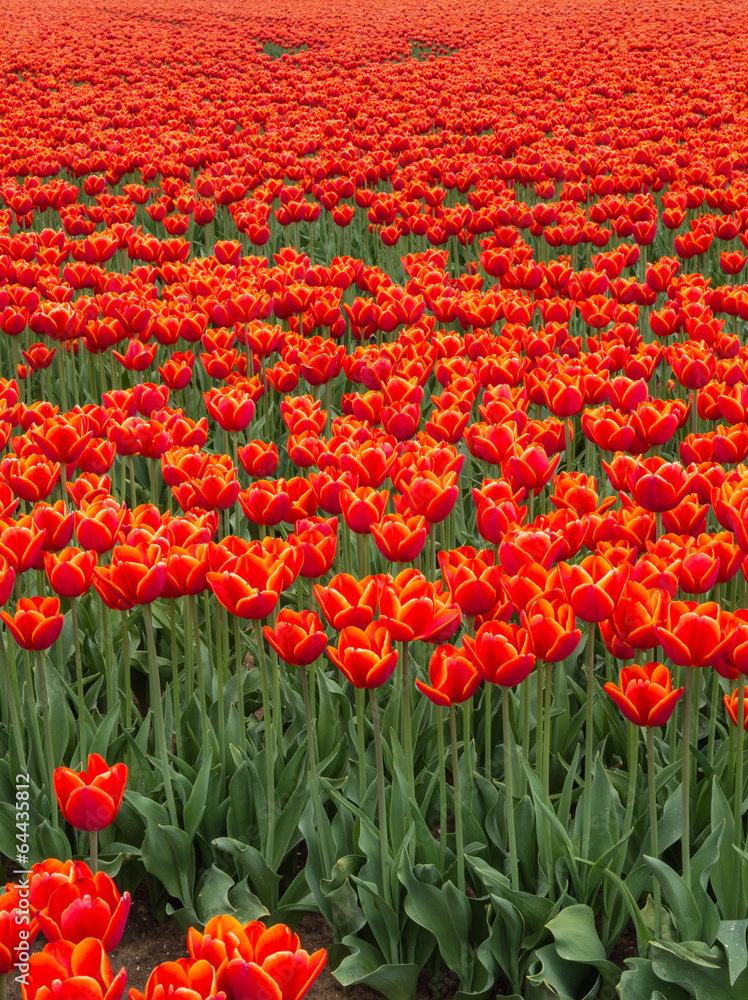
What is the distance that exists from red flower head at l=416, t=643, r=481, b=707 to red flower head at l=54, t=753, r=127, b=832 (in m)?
0.67

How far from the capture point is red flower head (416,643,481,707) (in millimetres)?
2109

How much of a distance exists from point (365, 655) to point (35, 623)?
832 mm

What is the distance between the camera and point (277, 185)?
8.47 metres

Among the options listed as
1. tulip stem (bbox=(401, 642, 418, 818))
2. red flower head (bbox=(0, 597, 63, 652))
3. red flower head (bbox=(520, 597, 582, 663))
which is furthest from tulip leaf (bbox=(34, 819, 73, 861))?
red flower head (bbox=(520, 597, 582, 663))

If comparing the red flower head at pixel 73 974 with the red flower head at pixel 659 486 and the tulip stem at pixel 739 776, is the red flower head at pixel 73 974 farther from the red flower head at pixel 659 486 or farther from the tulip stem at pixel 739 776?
the red flower head at pixel 659 486

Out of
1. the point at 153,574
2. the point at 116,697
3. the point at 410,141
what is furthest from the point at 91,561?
the point at 410,141

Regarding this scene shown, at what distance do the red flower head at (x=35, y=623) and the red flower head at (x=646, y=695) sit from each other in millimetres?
1305

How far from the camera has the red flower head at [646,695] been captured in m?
2.01

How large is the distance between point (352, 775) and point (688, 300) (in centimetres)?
330

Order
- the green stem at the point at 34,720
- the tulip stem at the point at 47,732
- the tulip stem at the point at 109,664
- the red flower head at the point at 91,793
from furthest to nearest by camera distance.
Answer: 1. the tulip stem at the point at 109,664
2. the green stem at the point at 34,720
3. the tulip stem at the point at 47,732
4. the red flower head at the point at 91,793

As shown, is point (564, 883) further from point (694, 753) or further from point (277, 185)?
point (277, 185)

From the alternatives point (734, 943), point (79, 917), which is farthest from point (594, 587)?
point (79, 917)

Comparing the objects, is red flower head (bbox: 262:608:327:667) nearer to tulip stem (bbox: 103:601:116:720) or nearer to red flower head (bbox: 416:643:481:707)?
red flower head (bbox: 416:643:481:707)

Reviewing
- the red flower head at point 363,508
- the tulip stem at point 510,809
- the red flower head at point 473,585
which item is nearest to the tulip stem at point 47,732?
the red flower head at point 363,508
